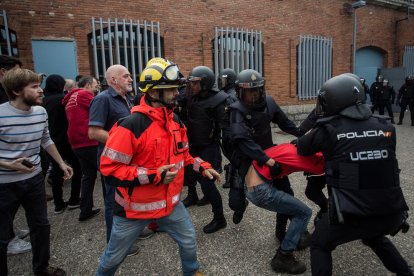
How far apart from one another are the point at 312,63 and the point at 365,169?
11.0 meters

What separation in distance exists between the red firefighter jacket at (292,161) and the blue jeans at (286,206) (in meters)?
0.13

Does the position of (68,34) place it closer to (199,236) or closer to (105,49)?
(105,49)

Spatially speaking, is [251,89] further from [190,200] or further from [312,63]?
[312,63]

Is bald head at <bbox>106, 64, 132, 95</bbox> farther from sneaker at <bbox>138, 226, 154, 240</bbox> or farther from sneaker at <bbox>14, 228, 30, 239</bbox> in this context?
sneaker at <bbox>14, 228, 30, 239</bbox>

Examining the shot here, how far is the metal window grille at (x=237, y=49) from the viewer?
9.71m

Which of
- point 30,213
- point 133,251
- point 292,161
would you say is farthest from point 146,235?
point 292,161

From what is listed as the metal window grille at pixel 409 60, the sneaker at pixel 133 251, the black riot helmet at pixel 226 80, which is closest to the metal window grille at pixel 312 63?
the metal window grille at pixel 409 60

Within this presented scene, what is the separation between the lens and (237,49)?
10008 mm

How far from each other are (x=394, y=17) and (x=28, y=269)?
1740 cm

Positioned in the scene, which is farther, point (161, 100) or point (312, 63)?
point (312, 63)

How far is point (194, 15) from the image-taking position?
30.6ft

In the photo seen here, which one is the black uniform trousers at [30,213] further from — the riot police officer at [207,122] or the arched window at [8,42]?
the arched window at [8,42]

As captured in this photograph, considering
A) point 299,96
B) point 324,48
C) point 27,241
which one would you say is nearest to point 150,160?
point 27,241

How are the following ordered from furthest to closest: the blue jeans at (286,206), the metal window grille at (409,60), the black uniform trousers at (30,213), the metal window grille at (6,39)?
the metal window grille at (409,60)
the metal window grille at (6,39)
the blue jeans at (286,206)
the black uniform trousers at (30,213)
